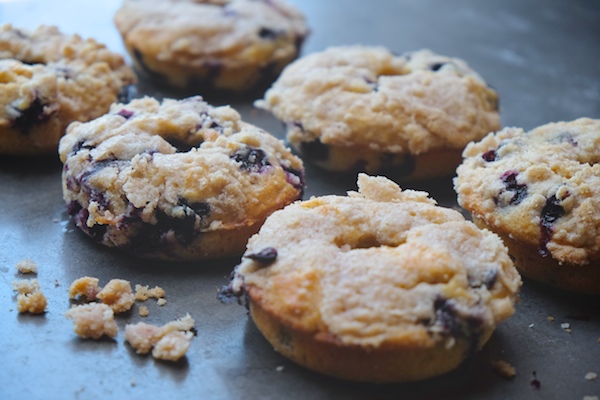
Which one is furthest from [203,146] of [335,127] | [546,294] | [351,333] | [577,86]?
[577,86]

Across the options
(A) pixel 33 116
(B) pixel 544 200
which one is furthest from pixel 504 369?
(A) pixel 33 116

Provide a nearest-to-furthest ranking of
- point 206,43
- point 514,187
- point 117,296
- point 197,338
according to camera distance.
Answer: point 197,338, point 117,296, point 514,187, point 206,43

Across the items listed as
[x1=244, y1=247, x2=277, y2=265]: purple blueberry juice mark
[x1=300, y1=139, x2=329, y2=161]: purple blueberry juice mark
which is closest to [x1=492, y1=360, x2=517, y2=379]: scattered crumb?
[x1=244, y1=247, x2=277, y2=265]: purple blueberry juice mark

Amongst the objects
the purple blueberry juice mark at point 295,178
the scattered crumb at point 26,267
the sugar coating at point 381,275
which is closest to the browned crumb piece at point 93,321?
the scattered crumb at point 26,267

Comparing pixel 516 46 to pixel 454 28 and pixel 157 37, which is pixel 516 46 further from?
pixel 157 37

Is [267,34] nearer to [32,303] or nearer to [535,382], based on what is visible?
[32,303]

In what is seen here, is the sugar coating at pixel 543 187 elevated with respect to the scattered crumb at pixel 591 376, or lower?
elevated

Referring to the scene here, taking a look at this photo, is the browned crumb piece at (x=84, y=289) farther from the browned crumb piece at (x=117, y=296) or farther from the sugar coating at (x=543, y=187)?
the sugar coating at (x=543, y=187)
